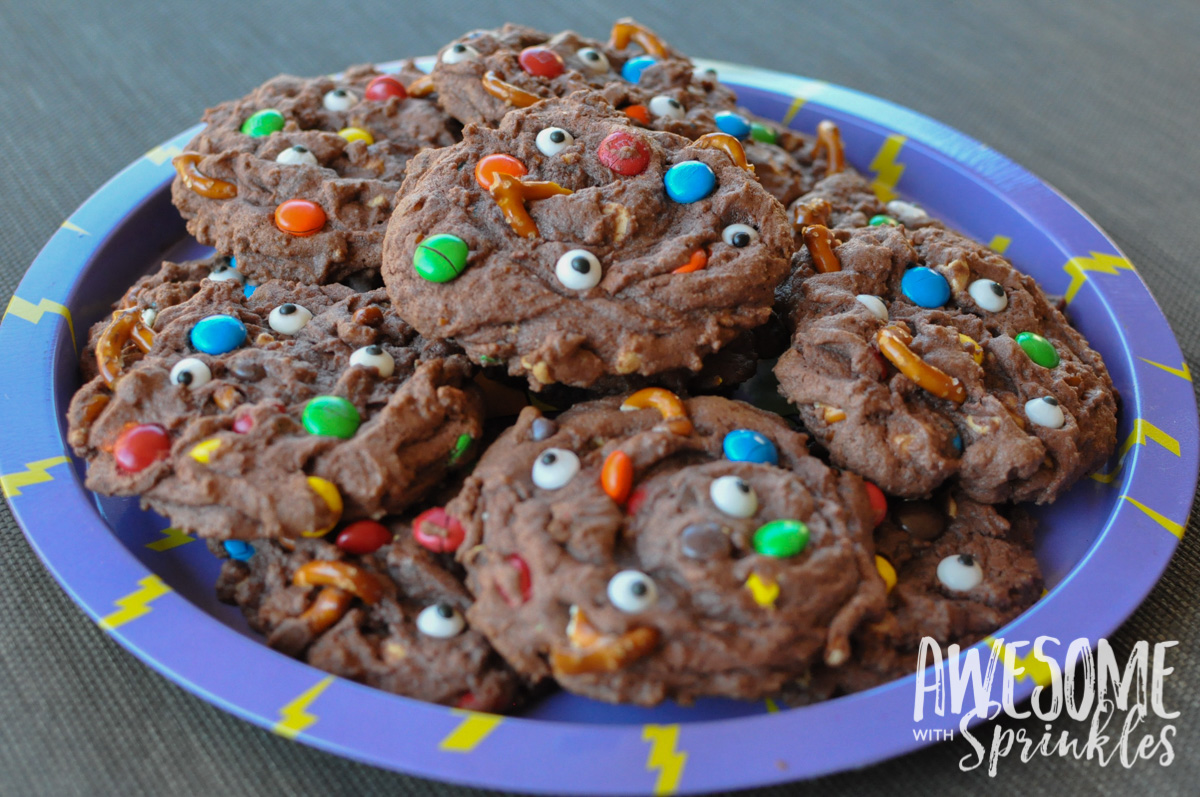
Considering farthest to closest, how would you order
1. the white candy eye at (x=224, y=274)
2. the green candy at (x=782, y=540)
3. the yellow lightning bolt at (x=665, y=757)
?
1. the white candy eye at (x=224, y=274)
2. the green candy at (x=782, y=540)
3. the yellow lightning bolt at (x=665, y=757)

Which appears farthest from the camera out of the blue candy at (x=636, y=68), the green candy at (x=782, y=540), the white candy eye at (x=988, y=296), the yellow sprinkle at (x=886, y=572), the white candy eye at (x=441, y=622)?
the blue candy at (x=636, y=68)

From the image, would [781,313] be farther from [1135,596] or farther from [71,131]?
[71,131]

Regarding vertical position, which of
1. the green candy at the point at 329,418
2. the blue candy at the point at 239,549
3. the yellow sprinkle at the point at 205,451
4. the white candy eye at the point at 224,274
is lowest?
the blue candy at the point at 239,549

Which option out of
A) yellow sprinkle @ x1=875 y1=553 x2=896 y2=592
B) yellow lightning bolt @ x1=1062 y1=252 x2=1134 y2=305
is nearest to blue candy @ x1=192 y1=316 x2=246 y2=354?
yellow sprinkle @ x1=875 y1=553 x2=896 y2=592

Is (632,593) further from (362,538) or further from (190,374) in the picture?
(190,374)

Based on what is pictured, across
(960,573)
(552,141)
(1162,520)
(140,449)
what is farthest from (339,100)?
(1162,520)

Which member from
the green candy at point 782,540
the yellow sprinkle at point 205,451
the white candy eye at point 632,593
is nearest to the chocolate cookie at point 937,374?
the green candy at point 782,540

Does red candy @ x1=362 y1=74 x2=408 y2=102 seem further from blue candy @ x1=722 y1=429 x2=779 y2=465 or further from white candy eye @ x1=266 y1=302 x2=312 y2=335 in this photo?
blue candy @ x1=722 y1=429 x2=779 y2=465

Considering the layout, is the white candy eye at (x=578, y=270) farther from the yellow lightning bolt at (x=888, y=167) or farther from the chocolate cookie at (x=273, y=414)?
→ the yellow lightning bolt at (x=888, y=167)
